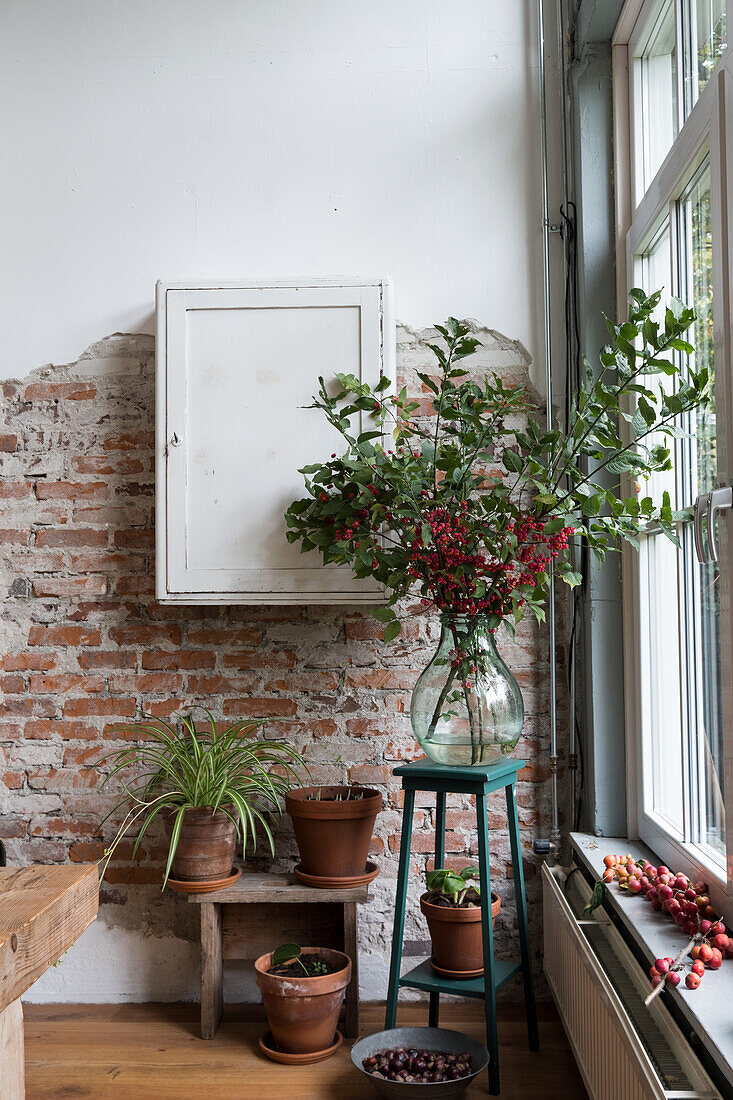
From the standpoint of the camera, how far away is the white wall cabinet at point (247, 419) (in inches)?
113

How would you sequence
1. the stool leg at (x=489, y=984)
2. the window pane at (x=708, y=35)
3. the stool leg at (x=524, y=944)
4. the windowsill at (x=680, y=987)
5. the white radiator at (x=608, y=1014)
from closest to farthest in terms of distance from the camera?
the windowsill at (x=680, y=987) → the white radiator at (x=608, y=1014) → the window pane at (x=708, y=35) → the stool leg at (x=489, y=984) → the stool leg at (x=524, y=944)

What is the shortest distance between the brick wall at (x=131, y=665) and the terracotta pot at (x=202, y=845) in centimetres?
33

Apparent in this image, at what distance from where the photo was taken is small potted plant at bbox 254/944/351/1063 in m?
2.55

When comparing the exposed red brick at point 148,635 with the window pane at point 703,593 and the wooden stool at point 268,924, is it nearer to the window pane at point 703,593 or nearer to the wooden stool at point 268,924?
the wooden stool at point 268,924

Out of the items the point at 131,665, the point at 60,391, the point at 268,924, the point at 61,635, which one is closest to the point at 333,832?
the point at 268,924

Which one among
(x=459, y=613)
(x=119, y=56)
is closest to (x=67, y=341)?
(x=119, y=56)

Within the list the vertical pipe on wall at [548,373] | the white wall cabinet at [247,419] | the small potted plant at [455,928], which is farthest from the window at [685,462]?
the white wall cabinet at [247,419]

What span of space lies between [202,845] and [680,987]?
4.98ft

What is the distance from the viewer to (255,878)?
2.91m

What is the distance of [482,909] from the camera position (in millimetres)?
2465

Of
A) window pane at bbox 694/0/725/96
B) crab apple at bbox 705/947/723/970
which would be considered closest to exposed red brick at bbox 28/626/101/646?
crab apple at bbox 705/947/723/970

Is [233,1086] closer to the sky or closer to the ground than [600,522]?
closer to the ground

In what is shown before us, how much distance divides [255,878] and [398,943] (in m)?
0.54

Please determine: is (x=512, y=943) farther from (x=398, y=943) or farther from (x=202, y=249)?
(x=202, y=249)
